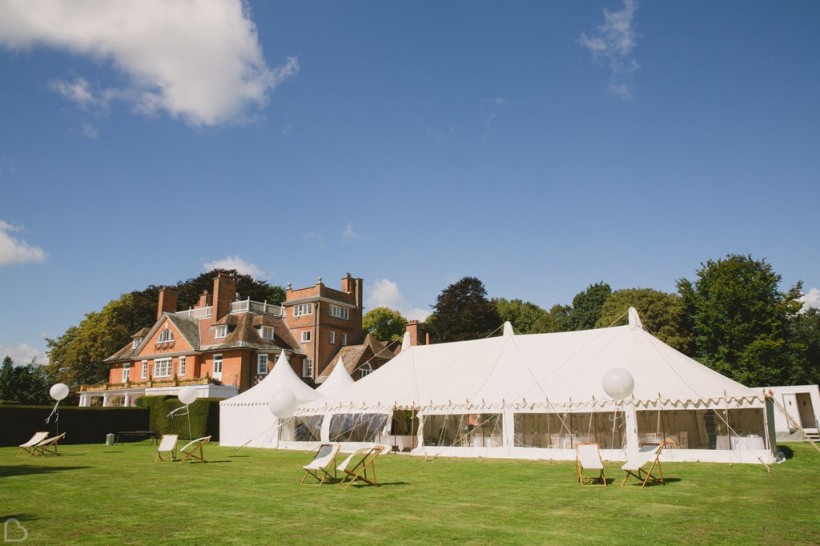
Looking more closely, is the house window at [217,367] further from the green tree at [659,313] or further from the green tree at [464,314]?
the green tree at [659,313]

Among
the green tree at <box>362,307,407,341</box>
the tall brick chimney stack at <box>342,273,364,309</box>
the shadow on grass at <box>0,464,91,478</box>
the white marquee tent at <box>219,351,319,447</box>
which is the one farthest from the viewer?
the green tree at <box>362,307,407,341</box>

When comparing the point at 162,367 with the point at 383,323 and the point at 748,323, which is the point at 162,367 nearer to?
the point at 383,323

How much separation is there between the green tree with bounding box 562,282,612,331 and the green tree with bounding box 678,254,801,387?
15.0m

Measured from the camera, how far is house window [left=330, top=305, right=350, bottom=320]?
134ft

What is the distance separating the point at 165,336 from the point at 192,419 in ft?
51.9

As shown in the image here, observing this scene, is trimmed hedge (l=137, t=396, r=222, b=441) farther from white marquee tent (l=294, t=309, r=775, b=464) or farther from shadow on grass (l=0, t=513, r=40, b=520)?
shadow on grass (l=0, t=513, r=40, b=520)

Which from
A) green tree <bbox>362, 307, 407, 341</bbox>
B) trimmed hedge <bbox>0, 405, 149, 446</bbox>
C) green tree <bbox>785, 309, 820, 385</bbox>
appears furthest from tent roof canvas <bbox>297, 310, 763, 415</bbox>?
green tree <bbox>362, 307, 407, 341</bbox>

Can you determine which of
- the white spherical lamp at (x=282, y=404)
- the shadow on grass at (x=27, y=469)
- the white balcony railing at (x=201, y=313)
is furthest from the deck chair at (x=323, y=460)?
the white balcony railing at (x=201, y=313)

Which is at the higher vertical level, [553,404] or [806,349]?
[806,349]

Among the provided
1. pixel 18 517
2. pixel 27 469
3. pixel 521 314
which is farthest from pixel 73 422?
pixel 521 314

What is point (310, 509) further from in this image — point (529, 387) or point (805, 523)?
point (529, 387)

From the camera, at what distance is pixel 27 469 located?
42.5ft
